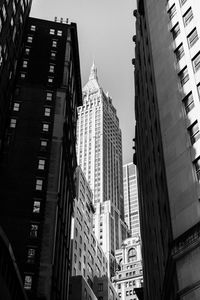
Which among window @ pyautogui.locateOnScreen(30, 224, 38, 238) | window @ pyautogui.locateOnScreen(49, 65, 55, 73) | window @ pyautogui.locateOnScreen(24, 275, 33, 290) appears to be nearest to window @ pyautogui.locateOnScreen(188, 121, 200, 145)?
window @ pyautogui.locateOnScreen(24, 275, 33, 290)

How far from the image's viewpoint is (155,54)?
51719 millimetres

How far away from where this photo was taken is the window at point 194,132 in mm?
39125

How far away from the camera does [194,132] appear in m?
39.8

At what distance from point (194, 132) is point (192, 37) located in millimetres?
10838

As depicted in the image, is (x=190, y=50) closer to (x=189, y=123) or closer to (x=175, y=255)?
(x=189, y=123)

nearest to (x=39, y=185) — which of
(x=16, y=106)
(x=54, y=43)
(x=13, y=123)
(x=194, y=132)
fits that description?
(x=13, y=123)

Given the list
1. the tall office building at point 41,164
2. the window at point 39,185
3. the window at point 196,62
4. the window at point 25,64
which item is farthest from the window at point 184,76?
the window at point 25,64

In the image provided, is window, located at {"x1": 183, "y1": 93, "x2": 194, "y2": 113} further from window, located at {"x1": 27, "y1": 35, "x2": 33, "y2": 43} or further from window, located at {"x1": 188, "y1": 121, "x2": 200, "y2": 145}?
window, located at {"x1": 27, "y1": 35, "x2": 33, "y2": 43}

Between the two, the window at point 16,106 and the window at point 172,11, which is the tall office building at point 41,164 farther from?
the window at point 172,11

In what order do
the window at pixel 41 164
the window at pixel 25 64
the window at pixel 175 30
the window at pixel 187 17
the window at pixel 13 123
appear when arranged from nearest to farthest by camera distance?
1. the window at pixel 187 17
2. the window at pixel 175 30
3. the window at pixel 41 164
4. the window at pixel 13 123
5. the window at pixel 25 64

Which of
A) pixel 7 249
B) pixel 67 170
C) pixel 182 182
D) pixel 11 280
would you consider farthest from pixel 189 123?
pixel 67 170

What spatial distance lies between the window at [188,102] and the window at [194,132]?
1947 millimetres

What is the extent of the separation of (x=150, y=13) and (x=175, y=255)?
33350 millimetres

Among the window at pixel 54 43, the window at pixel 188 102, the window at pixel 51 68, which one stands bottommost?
the window at pixel 188 102
